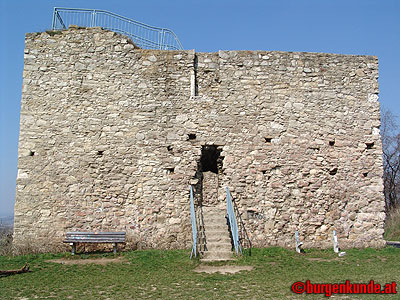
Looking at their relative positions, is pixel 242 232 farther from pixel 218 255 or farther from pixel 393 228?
pixel 393 228

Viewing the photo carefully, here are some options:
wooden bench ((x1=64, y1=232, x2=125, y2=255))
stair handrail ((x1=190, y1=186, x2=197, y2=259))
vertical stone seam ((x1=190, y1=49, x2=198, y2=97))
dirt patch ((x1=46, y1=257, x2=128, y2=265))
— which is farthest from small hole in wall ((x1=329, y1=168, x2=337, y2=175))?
dirt patch ((x1=46, y1=257, x2=128, y2=265))

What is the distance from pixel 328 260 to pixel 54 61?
8.68 meters

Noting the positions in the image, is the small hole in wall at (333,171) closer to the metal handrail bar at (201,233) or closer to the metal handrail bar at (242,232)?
the metal handrail bar at (242,232)

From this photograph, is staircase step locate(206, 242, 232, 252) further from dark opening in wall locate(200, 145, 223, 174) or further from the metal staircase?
dark opening in wall locate(200, 145, 223, 174)

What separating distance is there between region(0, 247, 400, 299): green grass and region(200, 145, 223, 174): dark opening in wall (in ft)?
8.64

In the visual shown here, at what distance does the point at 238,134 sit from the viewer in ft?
33.7

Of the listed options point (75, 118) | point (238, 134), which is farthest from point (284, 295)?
point (75, 118)

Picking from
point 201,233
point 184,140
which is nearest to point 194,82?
point 184,140

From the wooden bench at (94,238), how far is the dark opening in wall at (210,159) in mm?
2989

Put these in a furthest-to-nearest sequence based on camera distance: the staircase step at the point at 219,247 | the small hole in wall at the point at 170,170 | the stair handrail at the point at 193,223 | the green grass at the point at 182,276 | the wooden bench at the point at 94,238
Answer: the small hole in wall at the point at 170,170 < the wooden bench at the point at 94,238 < the staircase step at the point at 219,247 < the stair handrail at the point at 193,223 < the green grass at the point at 182,276

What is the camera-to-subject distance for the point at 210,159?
10.9 m

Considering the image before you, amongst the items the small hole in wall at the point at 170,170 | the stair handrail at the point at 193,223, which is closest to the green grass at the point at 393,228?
the stair handrail at the point at 193,223

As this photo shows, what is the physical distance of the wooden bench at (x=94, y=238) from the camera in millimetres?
9062

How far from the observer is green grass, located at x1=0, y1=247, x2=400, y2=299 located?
6.00m
